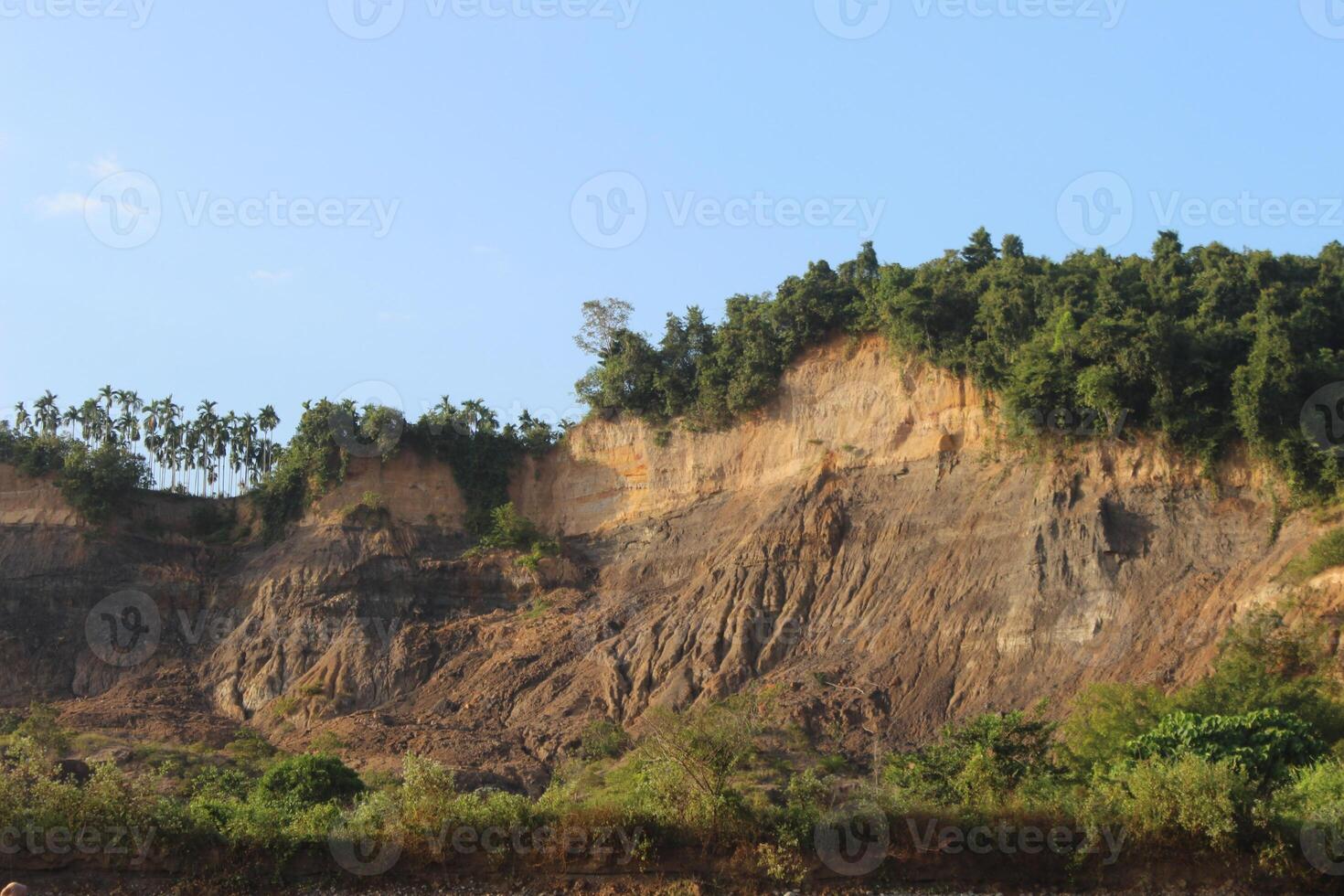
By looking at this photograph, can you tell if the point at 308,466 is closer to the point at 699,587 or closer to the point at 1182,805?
the point at 699,587

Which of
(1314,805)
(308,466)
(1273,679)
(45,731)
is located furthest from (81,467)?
(1314,805)

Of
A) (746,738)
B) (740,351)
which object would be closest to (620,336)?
(740,351)

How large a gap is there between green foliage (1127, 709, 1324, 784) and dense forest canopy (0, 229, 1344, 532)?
10941mm

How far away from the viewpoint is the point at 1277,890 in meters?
24.6

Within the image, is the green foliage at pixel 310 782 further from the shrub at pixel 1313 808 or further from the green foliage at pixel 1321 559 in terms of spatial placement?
the green foliage at pixel 1321 559

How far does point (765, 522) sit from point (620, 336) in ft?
30.9

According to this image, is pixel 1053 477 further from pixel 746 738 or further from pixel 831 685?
pixel 746 738

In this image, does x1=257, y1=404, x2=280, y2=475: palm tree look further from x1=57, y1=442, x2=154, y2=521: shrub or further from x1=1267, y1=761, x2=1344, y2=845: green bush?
x1=1267, y1=761, x2=1344, y2=845: green bush

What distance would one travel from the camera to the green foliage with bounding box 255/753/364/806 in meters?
32.2

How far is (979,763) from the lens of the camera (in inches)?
1156

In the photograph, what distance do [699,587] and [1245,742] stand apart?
61.6 ft

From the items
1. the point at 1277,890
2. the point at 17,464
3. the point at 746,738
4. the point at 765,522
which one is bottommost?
the point at 1277,890

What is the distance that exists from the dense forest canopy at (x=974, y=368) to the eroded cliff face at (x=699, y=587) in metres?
0.95

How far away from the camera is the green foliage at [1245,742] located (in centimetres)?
2812
